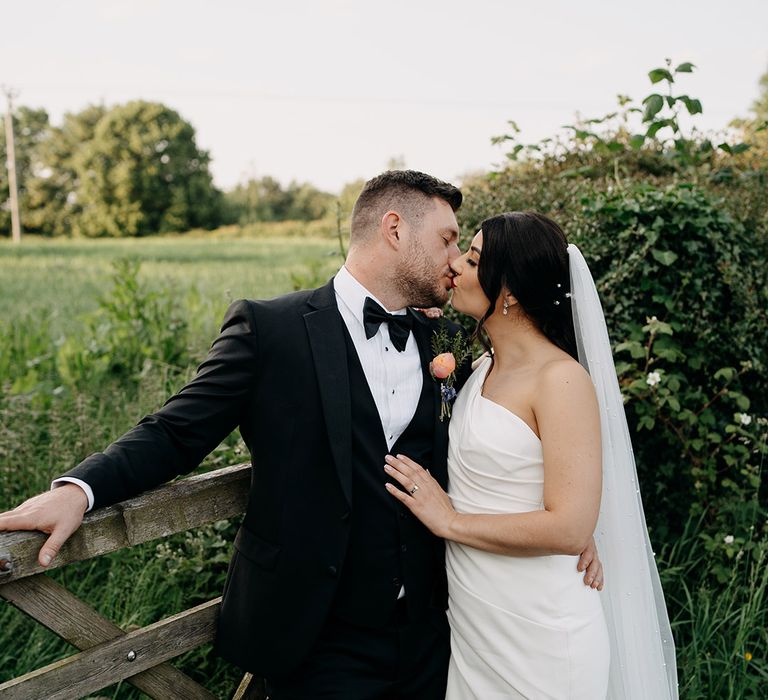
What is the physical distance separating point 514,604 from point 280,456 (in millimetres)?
876

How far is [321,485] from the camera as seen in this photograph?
219cm

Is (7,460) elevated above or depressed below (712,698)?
above

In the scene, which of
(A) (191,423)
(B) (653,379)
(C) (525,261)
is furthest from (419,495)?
(B) (653,379)

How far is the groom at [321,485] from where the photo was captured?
2.15 meters

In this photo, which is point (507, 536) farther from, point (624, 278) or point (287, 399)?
point (624, 278)

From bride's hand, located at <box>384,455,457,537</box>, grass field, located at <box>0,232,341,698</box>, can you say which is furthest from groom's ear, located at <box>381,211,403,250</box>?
grass field, located at <box>0,232,341,698</box>

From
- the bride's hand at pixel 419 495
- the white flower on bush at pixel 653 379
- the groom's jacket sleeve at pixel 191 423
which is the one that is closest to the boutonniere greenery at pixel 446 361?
the bride's hand at pixel 419 495

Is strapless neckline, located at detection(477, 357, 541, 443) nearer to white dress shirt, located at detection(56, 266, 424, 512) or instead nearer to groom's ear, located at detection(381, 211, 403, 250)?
white dress shirt, located at detection(56, 266, 424, 512)

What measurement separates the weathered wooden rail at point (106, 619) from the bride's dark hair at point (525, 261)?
3.48 ft

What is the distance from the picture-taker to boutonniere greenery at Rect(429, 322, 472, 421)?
2.33 metres

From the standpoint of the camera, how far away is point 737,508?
3.68 metres

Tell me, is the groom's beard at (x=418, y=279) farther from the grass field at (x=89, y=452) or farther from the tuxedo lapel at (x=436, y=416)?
the grass field at (x=89, y=452)

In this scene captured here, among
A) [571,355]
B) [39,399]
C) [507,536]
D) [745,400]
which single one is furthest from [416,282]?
[39,399]

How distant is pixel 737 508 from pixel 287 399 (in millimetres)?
2682
